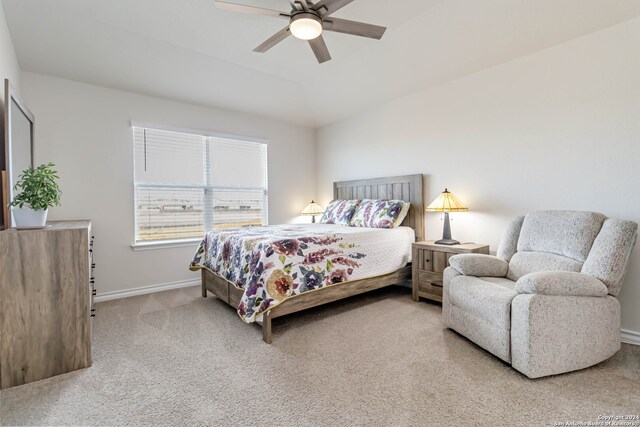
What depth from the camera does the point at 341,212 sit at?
167 inches

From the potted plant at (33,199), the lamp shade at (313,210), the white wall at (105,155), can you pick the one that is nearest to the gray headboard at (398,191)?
the lamp shade at (313,210)

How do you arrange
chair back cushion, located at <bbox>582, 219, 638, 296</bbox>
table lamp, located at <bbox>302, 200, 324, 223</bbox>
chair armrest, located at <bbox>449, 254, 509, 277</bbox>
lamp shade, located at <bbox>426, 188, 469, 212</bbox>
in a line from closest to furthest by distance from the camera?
chair back cushion, located at <bbox>582, 219, 638, 296</bbox>, chair armrest, located at <bbox>449, 254, 509, 277</bbox>, lamp shade, located at <bbox>426, 188, 469, 212</bbox>, table lamp, located at <bbox>302, 200, 324, 223</bbox>

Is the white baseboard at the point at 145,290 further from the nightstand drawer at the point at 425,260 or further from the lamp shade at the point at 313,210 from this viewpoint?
the nightstand drawer at the point at 425,260

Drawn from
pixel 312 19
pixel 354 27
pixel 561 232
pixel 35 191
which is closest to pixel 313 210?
pixel 354 27

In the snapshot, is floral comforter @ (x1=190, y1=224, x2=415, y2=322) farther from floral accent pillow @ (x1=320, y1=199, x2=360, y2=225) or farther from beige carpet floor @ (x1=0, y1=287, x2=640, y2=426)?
floral accent pillow @ (x1=320, y1=199, x2=360, y2=225)

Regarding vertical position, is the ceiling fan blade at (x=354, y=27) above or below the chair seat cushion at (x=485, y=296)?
above

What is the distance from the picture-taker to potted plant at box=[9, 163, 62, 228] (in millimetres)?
1853

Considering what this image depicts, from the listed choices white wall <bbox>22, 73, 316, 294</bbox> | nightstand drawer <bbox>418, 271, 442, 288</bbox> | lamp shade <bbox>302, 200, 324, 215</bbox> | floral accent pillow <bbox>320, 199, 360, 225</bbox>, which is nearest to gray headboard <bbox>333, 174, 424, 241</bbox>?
floral accent pillow <bbox>320, 199, 360, 225</bbox>

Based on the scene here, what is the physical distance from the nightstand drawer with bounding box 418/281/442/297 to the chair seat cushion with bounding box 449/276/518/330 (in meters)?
0.67

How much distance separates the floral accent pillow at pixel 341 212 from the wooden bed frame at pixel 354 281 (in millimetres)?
312

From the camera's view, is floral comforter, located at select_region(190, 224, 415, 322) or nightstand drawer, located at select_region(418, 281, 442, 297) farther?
nightstand drawer, located at select_region(418, 281, 442, 297)

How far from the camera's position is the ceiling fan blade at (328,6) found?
77.5 inches

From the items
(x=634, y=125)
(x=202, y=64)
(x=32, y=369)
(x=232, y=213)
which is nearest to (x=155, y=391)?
(x=32, y=369)

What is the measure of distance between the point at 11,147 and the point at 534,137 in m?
4.22
